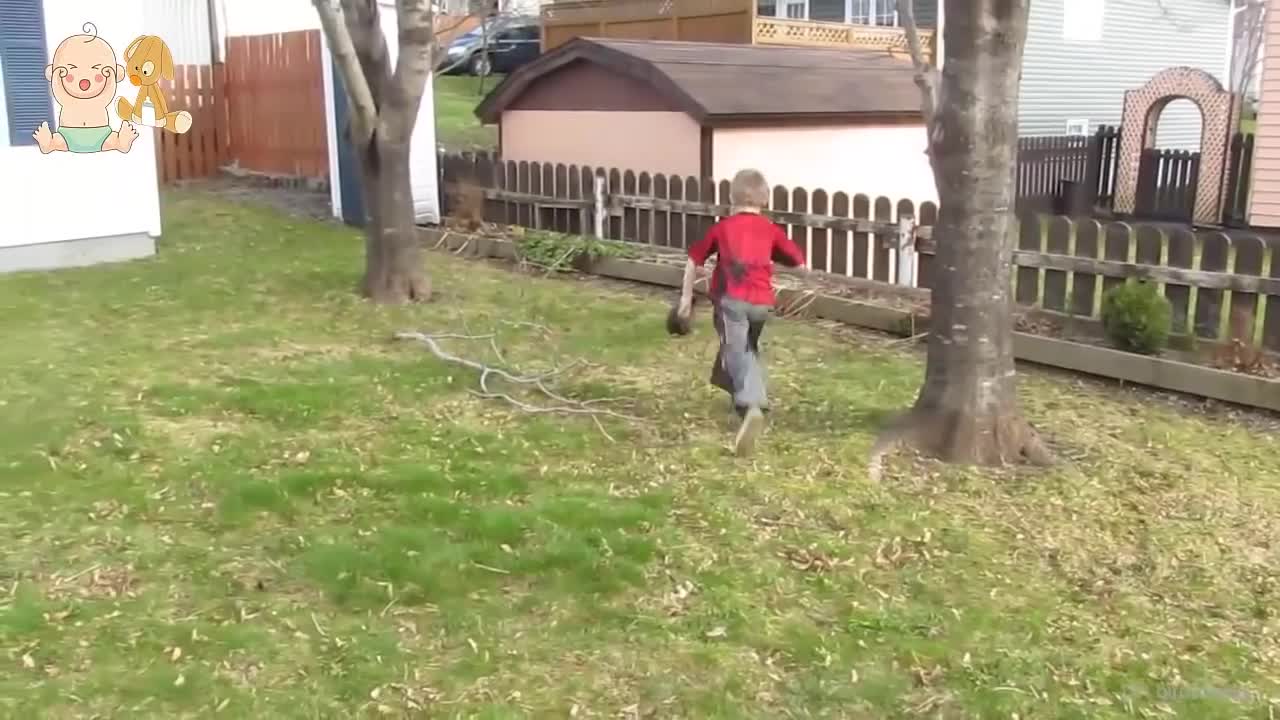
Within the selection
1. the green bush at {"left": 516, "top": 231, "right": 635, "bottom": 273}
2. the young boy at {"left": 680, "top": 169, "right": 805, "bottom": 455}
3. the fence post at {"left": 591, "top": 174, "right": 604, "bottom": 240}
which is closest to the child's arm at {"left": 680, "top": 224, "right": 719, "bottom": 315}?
the young boy at {"left": 680, "top": 169, "right": 805, "bottom": 455}

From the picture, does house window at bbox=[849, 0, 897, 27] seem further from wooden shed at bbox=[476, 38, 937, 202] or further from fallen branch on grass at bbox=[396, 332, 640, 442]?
fallen branch on grass at bbox=[396, 332, 640, 442]

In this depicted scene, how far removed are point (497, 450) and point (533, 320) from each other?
3317 mm

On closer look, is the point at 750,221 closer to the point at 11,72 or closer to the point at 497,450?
the point at 497,450

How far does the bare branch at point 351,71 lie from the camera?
357 inches

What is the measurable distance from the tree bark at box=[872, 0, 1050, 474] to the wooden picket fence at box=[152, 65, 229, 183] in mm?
14396

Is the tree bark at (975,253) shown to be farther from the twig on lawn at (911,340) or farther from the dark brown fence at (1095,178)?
the dark brown fence at (1095,178)

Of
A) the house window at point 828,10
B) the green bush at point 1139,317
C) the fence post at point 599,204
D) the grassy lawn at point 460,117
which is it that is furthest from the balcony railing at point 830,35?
the green bush at point 1139,317

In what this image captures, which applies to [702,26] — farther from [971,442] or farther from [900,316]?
[971,442]

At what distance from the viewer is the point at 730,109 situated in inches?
487

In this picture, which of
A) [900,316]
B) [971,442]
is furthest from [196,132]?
[971,442]

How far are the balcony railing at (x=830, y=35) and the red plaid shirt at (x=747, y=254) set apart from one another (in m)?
13.4

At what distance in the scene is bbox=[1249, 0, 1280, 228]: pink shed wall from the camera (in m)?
15.2

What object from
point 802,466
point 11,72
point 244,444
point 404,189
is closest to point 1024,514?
point 802,466

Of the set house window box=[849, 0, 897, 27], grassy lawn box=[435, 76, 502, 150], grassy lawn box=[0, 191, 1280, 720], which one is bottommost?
grassy lawn box=[0, 191, 1280, 720]
